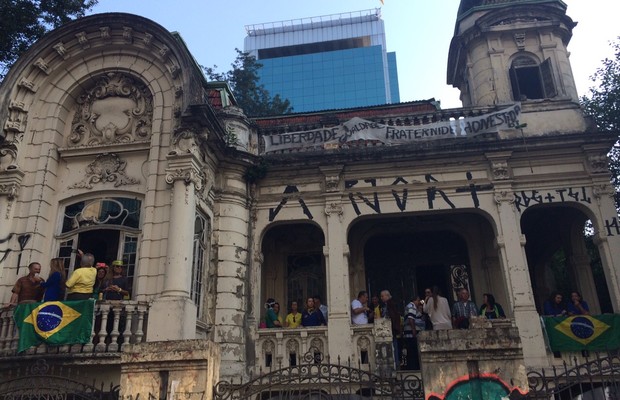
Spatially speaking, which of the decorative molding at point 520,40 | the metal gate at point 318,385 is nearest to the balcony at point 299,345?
the metal gate at point 318,385

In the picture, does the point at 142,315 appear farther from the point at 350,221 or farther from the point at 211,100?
the point at 211,100

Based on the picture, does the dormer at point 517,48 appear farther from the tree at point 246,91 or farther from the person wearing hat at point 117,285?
the tree at point 246,91

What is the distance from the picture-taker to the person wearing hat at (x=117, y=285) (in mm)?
10500

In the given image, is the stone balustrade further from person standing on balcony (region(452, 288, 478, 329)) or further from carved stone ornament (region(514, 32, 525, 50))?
carved stone ornament (region(514, 32, 525, 50))

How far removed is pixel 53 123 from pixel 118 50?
7.70 ft

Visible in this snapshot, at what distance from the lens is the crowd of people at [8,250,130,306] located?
34.0 feet

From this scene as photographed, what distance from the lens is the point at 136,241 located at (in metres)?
11.7

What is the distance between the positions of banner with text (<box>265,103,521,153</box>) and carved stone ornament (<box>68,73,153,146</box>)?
140 inches

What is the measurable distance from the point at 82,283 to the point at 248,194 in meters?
4.96

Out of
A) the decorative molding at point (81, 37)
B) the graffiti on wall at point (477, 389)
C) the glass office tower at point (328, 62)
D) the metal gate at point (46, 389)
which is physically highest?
the glass office tower at point (328, 62)

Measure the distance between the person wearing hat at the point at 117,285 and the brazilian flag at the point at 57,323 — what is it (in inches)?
24.6

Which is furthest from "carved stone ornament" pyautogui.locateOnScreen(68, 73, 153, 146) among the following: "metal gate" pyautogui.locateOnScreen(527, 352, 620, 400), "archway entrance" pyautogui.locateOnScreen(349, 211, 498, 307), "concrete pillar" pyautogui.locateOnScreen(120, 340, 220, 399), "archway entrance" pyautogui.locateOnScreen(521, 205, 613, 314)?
"archway entrance" pyautogui.locateOnScreen(521, 205, 613, 314)

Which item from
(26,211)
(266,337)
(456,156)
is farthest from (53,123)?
(456,156)

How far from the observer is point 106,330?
1020 cm
